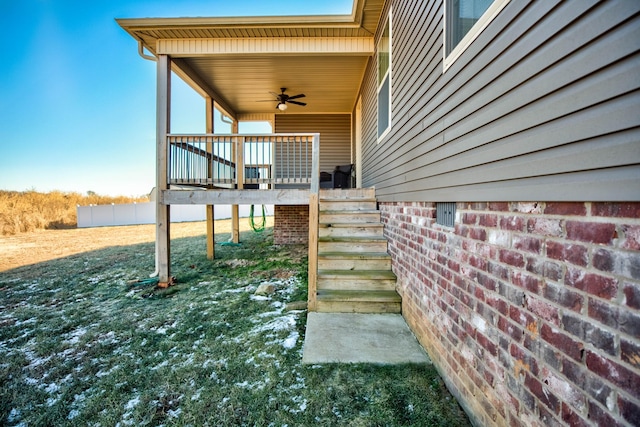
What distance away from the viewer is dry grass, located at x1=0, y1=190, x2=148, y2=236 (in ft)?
41.0

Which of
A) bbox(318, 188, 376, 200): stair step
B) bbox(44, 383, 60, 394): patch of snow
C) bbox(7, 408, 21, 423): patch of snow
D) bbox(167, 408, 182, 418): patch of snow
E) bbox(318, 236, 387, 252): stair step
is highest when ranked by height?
bbox(318, 188, 376, 200): stair step

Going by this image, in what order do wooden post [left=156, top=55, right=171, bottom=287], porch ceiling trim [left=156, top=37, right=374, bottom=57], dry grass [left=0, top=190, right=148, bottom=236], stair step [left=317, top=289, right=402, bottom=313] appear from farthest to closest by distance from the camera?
dry grass [left=0, top=190, right=148, bottom=236], porch ceiling trim [left=156, top=37, right=374, bottom=57], wooden post [left=156, top=55, right=171, bottom=287], stair step [left=317, top=289, right=402, bottom=313]

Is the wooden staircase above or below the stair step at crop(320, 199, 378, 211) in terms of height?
below

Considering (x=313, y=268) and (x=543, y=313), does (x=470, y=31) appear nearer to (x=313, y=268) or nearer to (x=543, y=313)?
(x=543, y=313)

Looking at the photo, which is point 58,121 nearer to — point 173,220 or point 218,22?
point 173,220

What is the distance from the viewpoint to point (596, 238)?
922 mm

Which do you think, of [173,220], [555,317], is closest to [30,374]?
[555,317]

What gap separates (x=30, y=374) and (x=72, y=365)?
0.28 m

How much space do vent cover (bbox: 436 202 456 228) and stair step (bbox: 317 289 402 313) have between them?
134 centimetres

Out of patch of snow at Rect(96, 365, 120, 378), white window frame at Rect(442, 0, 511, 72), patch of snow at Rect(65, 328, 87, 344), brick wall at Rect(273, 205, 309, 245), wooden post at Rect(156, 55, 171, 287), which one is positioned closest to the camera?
white window frame at Rect(442, 0, 511, 72)

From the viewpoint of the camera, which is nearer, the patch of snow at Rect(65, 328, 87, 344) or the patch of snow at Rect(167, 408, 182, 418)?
the patch of snow at Rect(167, 408, 182, 418)

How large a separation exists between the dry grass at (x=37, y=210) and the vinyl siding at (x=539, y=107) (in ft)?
56.2

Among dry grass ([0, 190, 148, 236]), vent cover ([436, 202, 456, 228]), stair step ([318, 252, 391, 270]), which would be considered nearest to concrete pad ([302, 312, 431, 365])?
stair step ([318, 252, 391, 270])

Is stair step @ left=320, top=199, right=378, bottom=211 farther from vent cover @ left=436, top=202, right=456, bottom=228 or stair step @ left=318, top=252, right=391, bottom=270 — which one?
vent cover @ left=436, top=202, right=456, bottom=228
